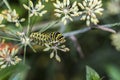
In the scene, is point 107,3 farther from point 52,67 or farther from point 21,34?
point 21,34

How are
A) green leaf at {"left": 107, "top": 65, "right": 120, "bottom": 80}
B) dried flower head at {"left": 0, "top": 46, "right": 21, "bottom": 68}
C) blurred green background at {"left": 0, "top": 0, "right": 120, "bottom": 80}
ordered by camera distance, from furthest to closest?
blurred green background at {"left": 0, "top": 0, "right": 120, "bottom": 80}, green leaf at {"left": 107, "top": 65, "right": 120, "bottom": 80}, dried flower head at {"left": 0, "top": 46, "right": 21, "bottom": 68}

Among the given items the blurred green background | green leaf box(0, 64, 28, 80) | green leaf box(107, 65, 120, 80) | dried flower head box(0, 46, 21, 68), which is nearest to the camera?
green leaf box(0, 64, 28, 80)

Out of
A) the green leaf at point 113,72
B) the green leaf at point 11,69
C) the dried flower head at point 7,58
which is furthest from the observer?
the green leaf at point 113,72

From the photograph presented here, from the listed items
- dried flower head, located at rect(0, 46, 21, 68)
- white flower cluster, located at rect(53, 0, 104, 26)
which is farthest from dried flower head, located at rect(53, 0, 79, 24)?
dried flower head, located at rect(0, 46, 21, 68)

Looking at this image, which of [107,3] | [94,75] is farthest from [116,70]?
[94,75]

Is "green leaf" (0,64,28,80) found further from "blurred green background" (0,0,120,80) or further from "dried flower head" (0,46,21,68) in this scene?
"blurred green background" (0,0,120,80)

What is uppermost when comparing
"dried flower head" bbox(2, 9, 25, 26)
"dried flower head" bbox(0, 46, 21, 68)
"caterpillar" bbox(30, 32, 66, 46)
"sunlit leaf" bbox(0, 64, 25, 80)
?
"dried flower head" bbox(2, 9, 25, 26)

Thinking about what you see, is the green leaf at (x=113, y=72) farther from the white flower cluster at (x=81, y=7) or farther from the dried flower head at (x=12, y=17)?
the dried flower head at (x=12, y=17)

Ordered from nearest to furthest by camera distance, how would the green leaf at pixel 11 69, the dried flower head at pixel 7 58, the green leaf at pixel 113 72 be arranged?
the green leaf at pixel 11 69
the dried flower head at pixel 7 58
the green leaf at pixel 113 72

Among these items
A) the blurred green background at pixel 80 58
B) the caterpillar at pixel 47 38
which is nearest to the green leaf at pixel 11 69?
the caterpillar at pixel 47 38
